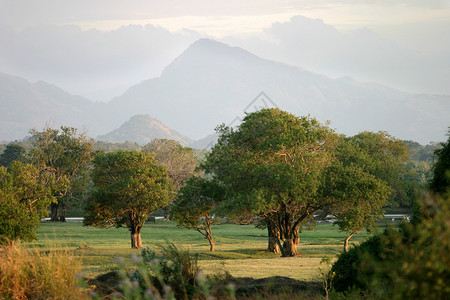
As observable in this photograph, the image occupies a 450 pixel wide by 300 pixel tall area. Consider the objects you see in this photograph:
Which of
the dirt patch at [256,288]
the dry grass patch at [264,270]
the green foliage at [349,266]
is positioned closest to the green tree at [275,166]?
the dry grass patch at [264,270]

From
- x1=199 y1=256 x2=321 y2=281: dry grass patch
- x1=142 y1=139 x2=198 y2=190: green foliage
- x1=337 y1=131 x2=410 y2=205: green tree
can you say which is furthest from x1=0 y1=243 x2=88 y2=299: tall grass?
x1=142 y1=139 x2=198 y2=190: green foliage

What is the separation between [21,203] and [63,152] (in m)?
40.7

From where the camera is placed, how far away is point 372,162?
183ft

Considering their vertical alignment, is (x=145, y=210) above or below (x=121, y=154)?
below

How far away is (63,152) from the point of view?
68125 mm

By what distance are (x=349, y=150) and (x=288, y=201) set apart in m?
24.6

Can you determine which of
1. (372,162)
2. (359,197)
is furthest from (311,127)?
(372,162)

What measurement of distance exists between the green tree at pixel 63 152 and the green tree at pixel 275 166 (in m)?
38.1

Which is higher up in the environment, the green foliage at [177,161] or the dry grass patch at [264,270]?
the green foliage at [177,161]

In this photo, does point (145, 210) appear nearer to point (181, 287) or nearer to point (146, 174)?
point (146, 174)

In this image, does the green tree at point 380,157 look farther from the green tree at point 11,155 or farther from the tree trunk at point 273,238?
the green tree at point 11,155

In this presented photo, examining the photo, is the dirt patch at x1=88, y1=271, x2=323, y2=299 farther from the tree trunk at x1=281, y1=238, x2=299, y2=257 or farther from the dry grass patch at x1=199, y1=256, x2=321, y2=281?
the tree trunk at x1=281, y1=238, x2=299, y2=257

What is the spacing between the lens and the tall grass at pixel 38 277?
1006 cm

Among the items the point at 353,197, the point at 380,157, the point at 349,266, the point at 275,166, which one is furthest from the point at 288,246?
the point at 380,157
